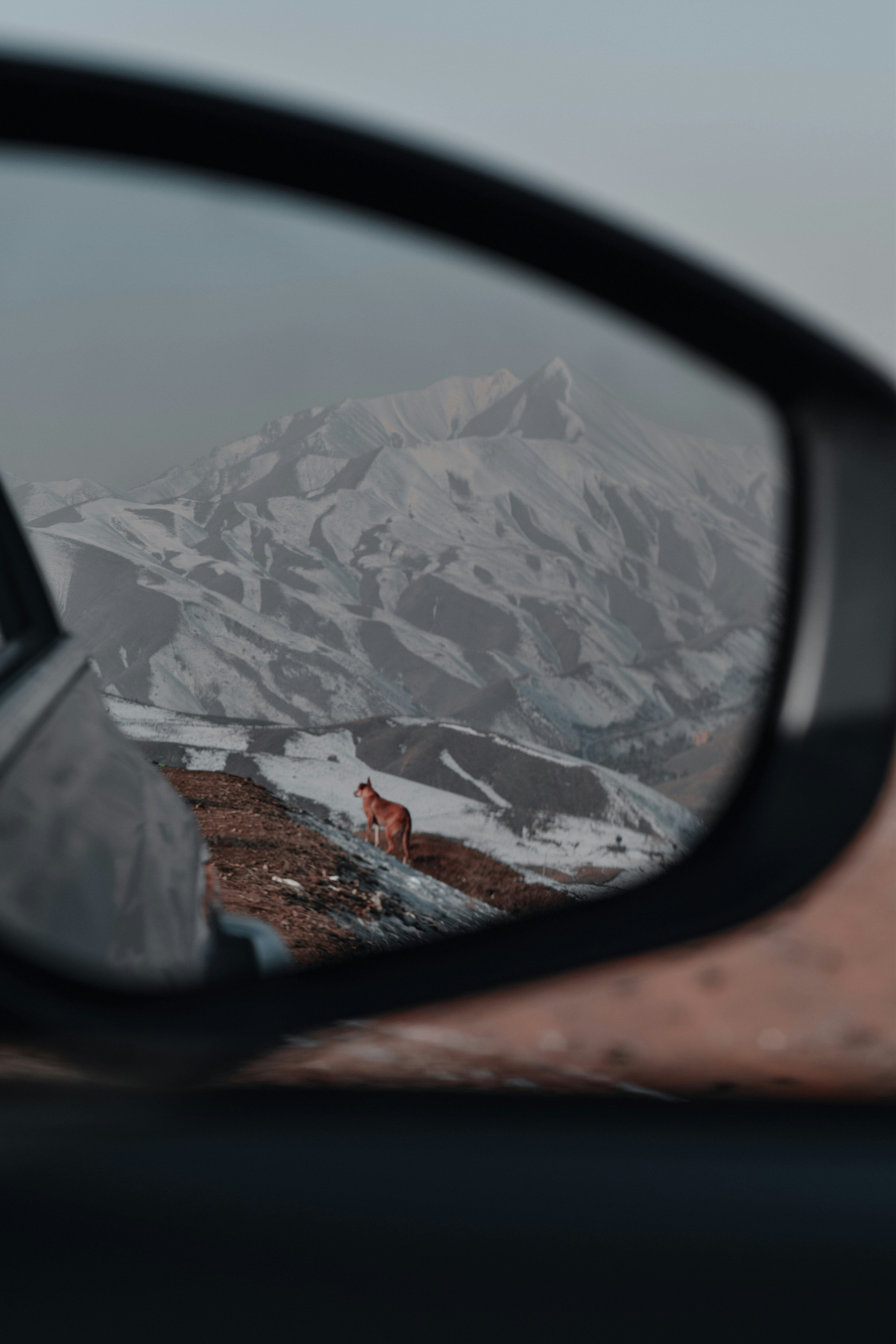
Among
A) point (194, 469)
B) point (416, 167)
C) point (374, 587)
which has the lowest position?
point (374, 587)

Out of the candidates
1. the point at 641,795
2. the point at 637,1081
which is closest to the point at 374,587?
the point at 641,795

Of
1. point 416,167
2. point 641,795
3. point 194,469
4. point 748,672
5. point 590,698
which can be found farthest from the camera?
point 194,469

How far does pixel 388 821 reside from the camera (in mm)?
2104

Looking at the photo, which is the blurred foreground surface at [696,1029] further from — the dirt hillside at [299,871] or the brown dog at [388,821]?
the brown dog at [388,821]

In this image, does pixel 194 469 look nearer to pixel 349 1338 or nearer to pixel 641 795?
pixel 641 795

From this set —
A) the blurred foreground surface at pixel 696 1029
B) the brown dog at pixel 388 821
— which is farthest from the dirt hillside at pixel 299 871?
the blurred foreground surface at pixel 696 1029

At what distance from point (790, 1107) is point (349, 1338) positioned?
0.66m

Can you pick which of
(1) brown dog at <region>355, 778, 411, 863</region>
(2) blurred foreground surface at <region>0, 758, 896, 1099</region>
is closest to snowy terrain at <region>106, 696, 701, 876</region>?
(1) brown dog at <region>355, 778, 411, 863</region>

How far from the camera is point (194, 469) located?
188 cm

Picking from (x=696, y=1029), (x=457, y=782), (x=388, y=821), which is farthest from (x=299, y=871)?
(x=696, y=1029)

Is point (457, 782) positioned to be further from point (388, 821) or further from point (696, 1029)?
point (696, 1029)

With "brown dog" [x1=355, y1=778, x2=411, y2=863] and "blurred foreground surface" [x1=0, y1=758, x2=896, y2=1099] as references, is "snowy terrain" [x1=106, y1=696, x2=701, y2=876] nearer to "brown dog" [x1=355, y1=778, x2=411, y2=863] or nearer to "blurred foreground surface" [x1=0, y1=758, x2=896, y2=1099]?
"brown dog" [x1=355, y1=778, x2=411, y2=863]

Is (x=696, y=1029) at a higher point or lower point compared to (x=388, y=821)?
lower

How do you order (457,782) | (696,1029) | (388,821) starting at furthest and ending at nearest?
(388,821), (457,782), (696,1029)
